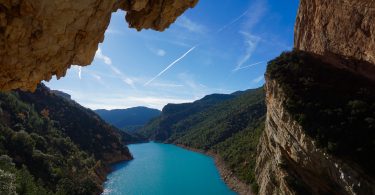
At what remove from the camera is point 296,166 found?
33531mm

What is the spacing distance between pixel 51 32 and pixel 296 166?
2923cm

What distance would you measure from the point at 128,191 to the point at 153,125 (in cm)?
12821

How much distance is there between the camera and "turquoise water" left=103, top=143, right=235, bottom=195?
54.0 meters

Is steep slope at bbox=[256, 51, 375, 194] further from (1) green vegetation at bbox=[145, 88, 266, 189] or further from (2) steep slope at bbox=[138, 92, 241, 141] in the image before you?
(2) steep slope at bbox=[138, 92, 241, 141]

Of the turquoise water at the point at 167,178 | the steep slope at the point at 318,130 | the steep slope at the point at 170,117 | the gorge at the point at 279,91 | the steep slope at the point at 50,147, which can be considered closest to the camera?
the gorge at the point at 279,91

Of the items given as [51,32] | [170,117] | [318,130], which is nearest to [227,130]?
[318,130]

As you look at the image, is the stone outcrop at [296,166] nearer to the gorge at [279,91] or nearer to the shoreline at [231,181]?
the gorge at [279,91]

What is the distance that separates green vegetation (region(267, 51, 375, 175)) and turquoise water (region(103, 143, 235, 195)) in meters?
21.5

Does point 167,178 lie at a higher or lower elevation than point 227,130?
lower

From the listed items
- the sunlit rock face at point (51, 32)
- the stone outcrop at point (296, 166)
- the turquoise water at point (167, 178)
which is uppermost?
the sunlit rock face at point (51, 32)

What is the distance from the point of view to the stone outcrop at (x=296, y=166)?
26.3m

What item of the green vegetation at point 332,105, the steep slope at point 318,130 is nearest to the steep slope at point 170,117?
the steep slope at point 318,130

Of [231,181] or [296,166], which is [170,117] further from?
[296,166]

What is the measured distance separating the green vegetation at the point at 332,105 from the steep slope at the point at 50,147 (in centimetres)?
2519
